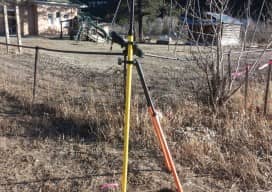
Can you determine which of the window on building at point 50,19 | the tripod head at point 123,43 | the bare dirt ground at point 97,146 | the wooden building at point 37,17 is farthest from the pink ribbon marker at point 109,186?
the window on building at point 50,19

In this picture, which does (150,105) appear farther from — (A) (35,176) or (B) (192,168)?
(A) (35,176)

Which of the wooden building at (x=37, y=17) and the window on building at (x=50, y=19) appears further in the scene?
the window on building at (x=50, y=19)

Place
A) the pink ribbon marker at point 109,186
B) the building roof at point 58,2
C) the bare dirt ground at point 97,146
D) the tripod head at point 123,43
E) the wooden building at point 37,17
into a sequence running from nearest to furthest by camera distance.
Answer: the tripod head at point 123,43 < the pink ribbon marker at point 109,186 < the bare dirt ground at point 97,146 < the wooden building at point 37,17 < the building roof at point 58,2

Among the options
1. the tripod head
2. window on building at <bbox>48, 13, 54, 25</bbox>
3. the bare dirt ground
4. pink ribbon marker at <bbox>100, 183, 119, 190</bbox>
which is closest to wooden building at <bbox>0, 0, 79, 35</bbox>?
window on building at <bbox>48, 13, 54, 25</bbox>

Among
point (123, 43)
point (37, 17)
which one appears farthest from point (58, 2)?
point (123, 43)

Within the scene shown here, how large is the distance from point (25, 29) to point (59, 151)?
2760 centimetres

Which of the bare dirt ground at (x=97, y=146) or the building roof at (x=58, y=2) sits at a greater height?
the bare dirt ground at (x=97, y=146)

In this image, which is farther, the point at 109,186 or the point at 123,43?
the point at 109,186

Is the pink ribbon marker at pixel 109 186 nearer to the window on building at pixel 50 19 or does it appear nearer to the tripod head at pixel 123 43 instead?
the tripod head at pixel 123 43

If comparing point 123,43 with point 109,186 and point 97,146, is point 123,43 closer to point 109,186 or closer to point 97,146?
point 109,186

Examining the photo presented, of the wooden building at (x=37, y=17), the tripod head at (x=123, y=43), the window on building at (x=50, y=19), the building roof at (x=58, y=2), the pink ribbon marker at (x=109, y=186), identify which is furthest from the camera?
the window on building at (x=50, y=19)

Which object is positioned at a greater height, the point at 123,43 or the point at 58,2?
the point at 123,43

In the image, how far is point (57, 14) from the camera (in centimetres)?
3284

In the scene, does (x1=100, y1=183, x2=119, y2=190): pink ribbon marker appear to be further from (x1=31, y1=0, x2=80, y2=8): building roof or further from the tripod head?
(x1=31, y1=0, x2=80, y2=8): building roof
